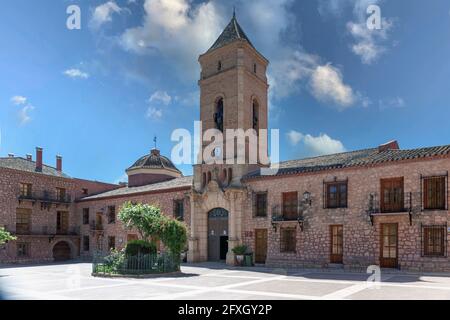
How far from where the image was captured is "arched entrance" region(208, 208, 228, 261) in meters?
27.2

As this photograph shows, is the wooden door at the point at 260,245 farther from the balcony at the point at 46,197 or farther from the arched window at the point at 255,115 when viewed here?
the balcony at the point at 46,197

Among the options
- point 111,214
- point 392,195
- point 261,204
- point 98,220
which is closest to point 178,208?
point 261,204

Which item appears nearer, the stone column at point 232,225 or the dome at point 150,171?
the stone column at point 232,225

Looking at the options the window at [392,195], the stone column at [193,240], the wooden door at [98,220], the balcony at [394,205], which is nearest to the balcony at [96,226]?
the wooden door at [98,220]

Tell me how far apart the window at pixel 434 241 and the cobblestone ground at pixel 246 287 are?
1571 millimetres

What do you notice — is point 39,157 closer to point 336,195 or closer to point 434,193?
point 336,195

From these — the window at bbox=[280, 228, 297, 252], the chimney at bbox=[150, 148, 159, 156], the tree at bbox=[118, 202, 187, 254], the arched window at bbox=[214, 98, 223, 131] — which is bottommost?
the window at bbox=[280, 228, 297, 252]

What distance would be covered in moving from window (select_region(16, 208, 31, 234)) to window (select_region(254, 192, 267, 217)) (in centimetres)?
1940

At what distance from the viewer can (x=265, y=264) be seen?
24781mm

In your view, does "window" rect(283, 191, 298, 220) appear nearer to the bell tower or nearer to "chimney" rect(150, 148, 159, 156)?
the bell tower

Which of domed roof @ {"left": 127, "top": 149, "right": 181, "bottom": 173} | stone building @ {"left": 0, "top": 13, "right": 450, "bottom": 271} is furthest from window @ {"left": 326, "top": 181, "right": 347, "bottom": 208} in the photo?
domed roof @ {"left": 127, "top": 149, "right": 181, "bottom": 173}

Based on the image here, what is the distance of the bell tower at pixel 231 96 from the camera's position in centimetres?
2741
